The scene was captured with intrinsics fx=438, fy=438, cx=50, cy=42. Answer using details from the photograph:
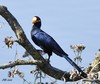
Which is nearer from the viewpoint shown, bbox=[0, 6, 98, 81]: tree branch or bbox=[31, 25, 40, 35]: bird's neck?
bbox=[0, 6, 98, 81]: tree branch

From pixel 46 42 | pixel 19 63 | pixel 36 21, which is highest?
pixel 36 21

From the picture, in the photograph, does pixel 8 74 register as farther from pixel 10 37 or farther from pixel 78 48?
pixel 78 48

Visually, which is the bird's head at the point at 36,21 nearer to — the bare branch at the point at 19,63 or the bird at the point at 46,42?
the bird at the point at 46,42

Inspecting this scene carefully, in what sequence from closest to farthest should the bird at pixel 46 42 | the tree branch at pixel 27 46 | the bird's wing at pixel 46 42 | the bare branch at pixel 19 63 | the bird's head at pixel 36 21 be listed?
the bare branch at pixel 19 63 < the tree branch at pixel 27 46 < the bird at pixel 46 42 < the bird's wing at pixel 46 42 < the bird's head at pixel 36 21

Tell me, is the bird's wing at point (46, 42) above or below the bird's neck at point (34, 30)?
below

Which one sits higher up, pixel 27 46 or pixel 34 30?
pixel 34 30

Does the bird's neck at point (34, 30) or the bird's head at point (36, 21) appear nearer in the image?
the bird's neck at point (34, 30)

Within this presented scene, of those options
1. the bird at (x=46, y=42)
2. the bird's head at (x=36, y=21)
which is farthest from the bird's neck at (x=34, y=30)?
the bird's head at (x=36, y=21)

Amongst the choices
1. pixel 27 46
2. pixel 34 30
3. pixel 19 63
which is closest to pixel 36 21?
pixel 34 30

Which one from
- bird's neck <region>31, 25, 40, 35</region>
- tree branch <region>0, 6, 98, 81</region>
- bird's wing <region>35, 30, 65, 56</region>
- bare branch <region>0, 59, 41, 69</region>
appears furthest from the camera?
bird's neck <region>31, 25, 40, 35</region>

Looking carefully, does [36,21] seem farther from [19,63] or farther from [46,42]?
[19,63]

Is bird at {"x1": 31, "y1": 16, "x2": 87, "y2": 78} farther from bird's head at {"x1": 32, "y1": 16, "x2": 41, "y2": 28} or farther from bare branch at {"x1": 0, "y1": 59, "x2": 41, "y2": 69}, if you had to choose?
bare branch at {"x1": 0, "y1": 59, "x2": 41, "y2": 69}

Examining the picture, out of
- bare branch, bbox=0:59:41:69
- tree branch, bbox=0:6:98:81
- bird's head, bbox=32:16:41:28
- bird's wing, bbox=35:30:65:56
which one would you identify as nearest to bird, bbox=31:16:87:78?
bird's wing, bbox=35:30:65:56

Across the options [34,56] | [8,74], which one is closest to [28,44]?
[34,56]
